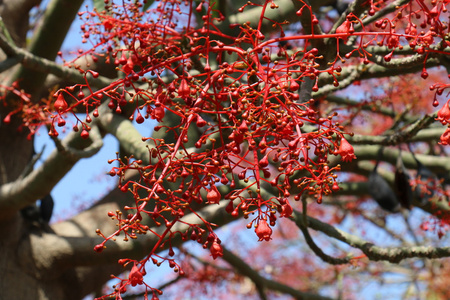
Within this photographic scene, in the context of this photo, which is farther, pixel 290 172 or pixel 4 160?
pixel 4 160

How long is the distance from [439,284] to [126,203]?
4.35 meters

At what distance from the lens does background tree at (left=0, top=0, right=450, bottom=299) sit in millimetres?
1493

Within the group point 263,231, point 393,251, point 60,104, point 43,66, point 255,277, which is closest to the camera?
point 263,231

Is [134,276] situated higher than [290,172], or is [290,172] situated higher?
[290,172]

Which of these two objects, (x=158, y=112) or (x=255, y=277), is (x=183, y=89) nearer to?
(x=158, y=112)

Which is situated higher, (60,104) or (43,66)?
(43,66)

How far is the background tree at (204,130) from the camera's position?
149 cm

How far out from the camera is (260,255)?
795cm

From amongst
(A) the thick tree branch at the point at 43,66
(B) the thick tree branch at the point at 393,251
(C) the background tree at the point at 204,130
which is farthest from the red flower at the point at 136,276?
(A) the thick tree branch at the point at 43,66

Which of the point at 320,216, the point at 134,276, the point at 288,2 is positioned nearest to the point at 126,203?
the point at 288,2

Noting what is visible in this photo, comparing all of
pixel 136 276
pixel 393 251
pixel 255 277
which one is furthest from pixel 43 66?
pixel 255 277

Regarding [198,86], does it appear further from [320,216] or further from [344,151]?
[320,216]

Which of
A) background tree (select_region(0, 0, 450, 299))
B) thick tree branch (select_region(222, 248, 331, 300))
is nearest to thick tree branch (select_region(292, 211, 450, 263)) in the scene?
background tree (select_region(0, 0, 450, 299))

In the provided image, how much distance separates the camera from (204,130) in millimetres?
2428
